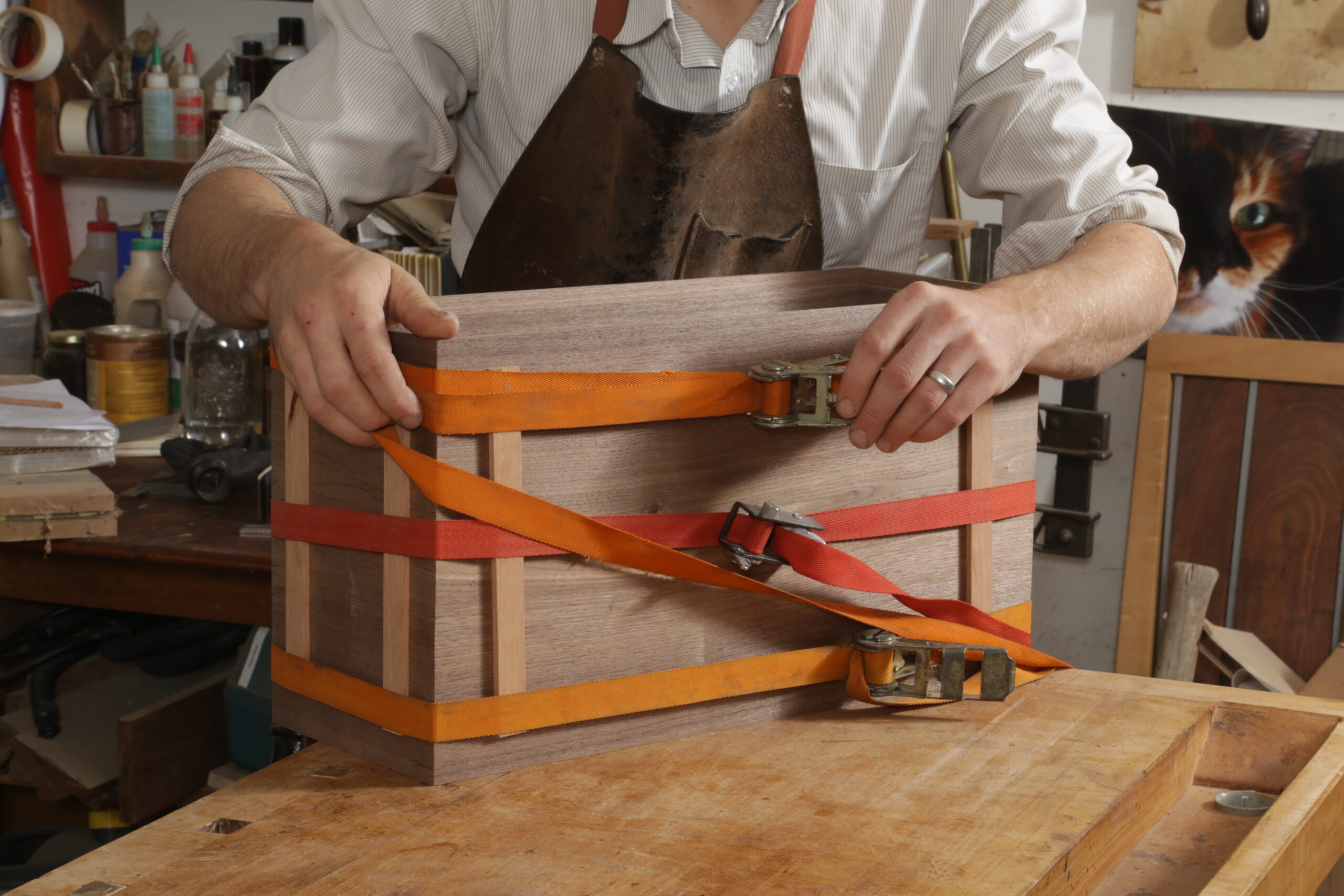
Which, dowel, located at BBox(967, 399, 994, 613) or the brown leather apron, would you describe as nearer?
dowel, located at BBox(967, 399, 994, 613)

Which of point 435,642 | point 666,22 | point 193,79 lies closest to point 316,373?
point 435,642

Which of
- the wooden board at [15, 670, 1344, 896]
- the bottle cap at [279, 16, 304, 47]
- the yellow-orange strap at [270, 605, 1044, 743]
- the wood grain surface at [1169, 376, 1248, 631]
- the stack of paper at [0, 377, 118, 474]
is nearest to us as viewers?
the wooden board at [15, 670, 1344, 896]

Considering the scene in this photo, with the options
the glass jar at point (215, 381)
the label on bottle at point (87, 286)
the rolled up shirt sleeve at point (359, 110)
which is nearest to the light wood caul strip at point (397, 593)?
the rolled up shirt sleeve at point (359, 110)

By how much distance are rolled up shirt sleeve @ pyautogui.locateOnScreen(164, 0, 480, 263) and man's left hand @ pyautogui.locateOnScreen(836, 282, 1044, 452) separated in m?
0.53

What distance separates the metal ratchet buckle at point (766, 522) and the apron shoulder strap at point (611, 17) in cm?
53

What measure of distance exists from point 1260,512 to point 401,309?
1.66m

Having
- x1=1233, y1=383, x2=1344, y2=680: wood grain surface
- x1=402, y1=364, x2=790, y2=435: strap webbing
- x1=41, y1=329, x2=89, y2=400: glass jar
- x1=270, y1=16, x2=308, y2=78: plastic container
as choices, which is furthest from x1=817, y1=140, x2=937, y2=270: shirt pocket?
x1=41, y1=329, x2=89, y2=400: glass jar

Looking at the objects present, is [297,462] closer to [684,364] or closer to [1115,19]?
[684,364]

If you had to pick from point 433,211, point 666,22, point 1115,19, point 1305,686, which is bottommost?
point 1305,686

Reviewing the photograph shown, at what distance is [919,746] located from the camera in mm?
783

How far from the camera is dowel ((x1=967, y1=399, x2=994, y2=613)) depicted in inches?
34.5

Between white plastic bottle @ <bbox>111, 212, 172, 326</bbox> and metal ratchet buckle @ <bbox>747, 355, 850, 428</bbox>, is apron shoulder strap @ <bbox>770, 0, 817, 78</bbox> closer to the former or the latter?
metal ratchet buckle @ <bbox>747, 355, 850, 428</bbox>

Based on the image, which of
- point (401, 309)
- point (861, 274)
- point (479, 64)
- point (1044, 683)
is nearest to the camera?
point (401, 309)

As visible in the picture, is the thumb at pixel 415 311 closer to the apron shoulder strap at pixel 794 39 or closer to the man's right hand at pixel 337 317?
the man's right hand at pixel 337 317
